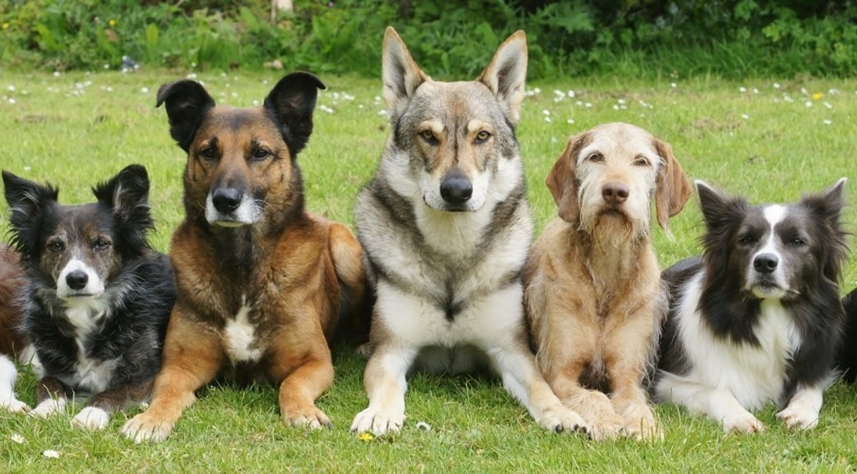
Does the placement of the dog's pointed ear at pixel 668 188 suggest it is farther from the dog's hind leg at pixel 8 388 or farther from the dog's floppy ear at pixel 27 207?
the dog's hind leg at pixel 8 388

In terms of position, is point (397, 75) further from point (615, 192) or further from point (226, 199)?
point (615, 192)

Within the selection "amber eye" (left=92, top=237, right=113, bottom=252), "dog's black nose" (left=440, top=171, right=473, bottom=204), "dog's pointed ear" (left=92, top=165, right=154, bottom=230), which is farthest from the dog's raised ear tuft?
"dog's black nose" (left=440, top=171, right=473, bottom=204)

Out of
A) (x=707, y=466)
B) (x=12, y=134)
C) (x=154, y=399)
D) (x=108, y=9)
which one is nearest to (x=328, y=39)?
(x=108, y=9)

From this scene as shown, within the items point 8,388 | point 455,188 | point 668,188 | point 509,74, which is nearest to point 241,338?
point 8,388

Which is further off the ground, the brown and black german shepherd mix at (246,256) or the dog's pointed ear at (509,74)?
the dog's pointed ear at (509,74)

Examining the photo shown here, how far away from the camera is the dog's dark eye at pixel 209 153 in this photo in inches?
216

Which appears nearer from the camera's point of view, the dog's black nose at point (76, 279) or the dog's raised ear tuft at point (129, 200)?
the dog's black nose at point (76, 279)

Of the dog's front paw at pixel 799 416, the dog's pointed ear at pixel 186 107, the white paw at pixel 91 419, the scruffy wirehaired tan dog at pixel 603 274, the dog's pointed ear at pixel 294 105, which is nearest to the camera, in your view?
the white paw at pixel 91 419

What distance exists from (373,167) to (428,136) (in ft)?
14.0

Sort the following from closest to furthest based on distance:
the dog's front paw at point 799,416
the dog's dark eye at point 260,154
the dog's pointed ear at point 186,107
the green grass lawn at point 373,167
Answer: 1. the green grass lawn at point 373,167
2. the dog's front paw at point 799,416
3. the dog's dark eye at point 260,154
4. the dog's pointed ear at point 186,107

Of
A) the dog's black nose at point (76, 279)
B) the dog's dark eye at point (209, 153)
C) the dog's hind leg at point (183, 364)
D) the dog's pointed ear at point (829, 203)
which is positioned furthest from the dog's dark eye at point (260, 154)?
the dog's pointed ear at point (829, 203)

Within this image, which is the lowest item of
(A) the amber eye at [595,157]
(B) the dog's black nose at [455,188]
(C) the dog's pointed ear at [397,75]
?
(B) the dog's black nose at [455,188]

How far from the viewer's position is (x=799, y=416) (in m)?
5.22

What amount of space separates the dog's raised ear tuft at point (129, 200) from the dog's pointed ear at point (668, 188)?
2.69 m
